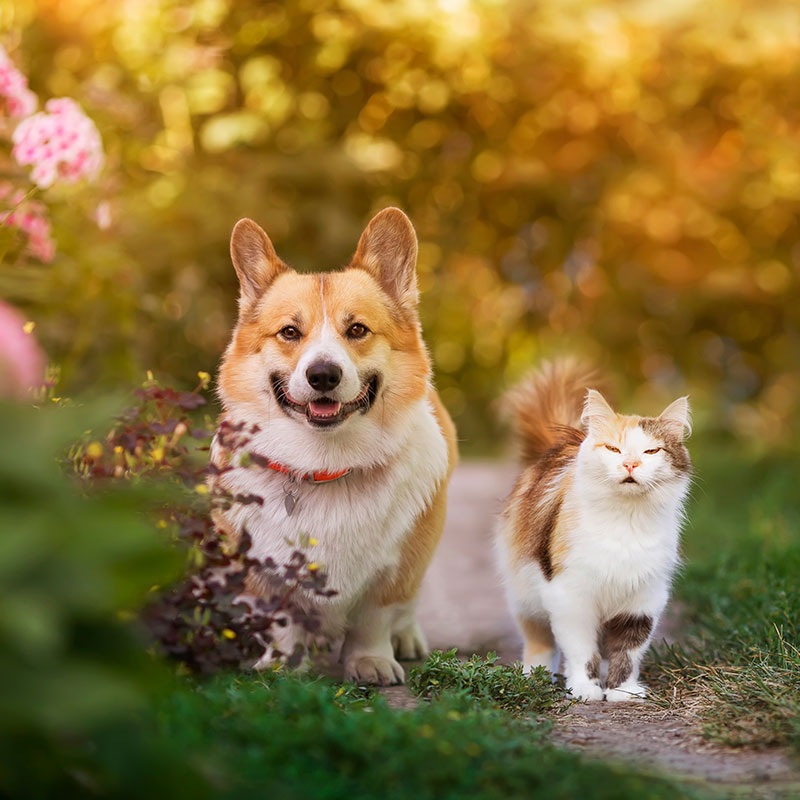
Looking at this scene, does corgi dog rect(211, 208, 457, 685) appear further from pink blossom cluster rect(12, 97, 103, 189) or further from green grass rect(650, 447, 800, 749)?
pink blossom cluster rect(12, 97, 103, 189)

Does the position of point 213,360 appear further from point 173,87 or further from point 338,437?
point 338,437

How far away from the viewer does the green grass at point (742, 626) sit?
106 inches

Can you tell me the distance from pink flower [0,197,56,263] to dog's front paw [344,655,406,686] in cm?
216

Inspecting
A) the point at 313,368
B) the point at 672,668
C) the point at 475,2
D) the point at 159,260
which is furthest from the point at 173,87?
the point at 672,668

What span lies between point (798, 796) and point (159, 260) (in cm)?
594

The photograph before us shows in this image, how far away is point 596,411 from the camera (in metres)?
3.23

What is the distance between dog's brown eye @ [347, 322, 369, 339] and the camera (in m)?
3.29

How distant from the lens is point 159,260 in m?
7.34

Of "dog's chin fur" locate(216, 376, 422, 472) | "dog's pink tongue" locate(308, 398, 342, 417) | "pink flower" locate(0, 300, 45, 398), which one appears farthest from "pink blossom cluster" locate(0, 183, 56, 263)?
"dog's pink tongue" locate(308, 398, 342, 417)

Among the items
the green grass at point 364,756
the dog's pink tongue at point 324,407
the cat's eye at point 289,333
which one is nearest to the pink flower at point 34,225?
the cat's eye at point 289,333

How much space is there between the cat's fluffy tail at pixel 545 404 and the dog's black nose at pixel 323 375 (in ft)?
3.46

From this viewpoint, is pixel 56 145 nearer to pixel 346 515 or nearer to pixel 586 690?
pixel 346 515

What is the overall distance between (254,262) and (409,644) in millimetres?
1398

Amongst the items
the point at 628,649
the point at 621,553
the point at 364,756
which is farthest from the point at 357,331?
the point at 364,756
